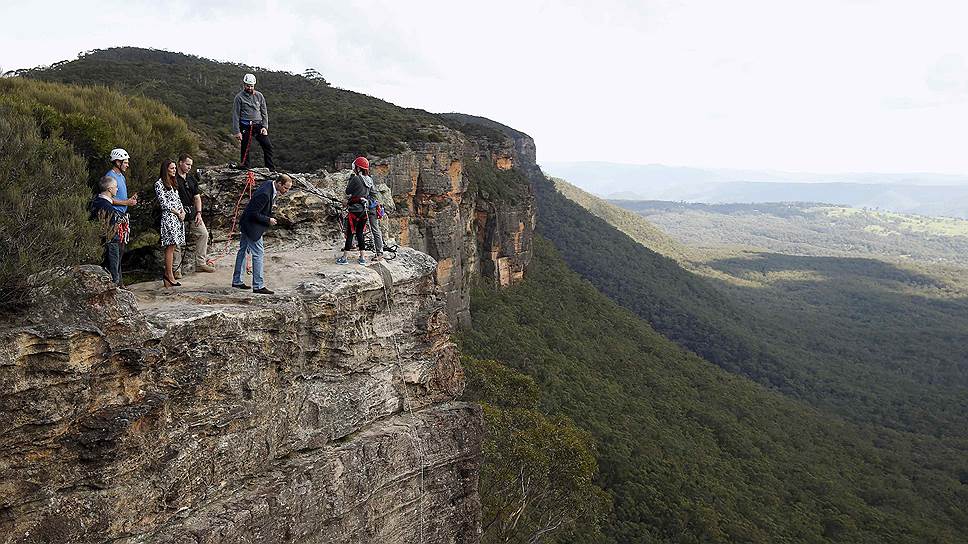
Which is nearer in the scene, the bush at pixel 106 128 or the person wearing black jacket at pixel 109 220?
the person wearing black jacket at pixel 109 220

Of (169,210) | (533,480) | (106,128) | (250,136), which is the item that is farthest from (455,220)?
(169,210)

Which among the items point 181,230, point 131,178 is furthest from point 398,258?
point 131,178

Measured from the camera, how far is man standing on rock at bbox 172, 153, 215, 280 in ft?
30.6

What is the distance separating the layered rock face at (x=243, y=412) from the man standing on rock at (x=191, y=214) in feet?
2.10

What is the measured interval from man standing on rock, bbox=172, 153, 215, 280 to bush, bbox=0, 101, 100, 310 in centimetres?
132

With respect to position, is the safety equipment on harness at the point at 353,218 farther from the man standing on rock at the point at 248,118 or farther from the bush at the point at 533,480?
the bush at the point at 533,480

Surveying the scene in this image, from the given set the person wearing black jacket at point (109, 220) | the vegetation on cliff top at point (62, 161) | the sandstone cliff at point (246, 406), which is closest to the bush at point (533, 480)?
the sandstone cliff at point (246, 406)

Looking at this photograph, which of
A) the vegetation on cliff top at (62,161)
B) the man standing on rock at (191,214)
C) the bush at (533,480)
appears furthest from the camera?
the bush at (533,480)

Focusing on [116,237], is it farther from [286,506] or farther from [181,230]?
[286,506]

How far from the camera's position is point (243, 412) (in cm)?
733

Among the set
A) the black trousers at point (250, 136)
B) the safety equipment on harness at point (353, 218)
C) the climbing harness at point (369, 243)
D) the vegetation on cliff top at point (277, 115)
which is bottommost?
the climbing harness at point (369, 243)

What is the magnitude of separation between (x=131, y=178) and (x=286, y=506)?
703 cm

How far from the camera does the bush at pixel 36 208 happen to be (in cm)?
586

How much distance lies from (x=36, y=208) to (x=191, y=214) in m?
2.76
